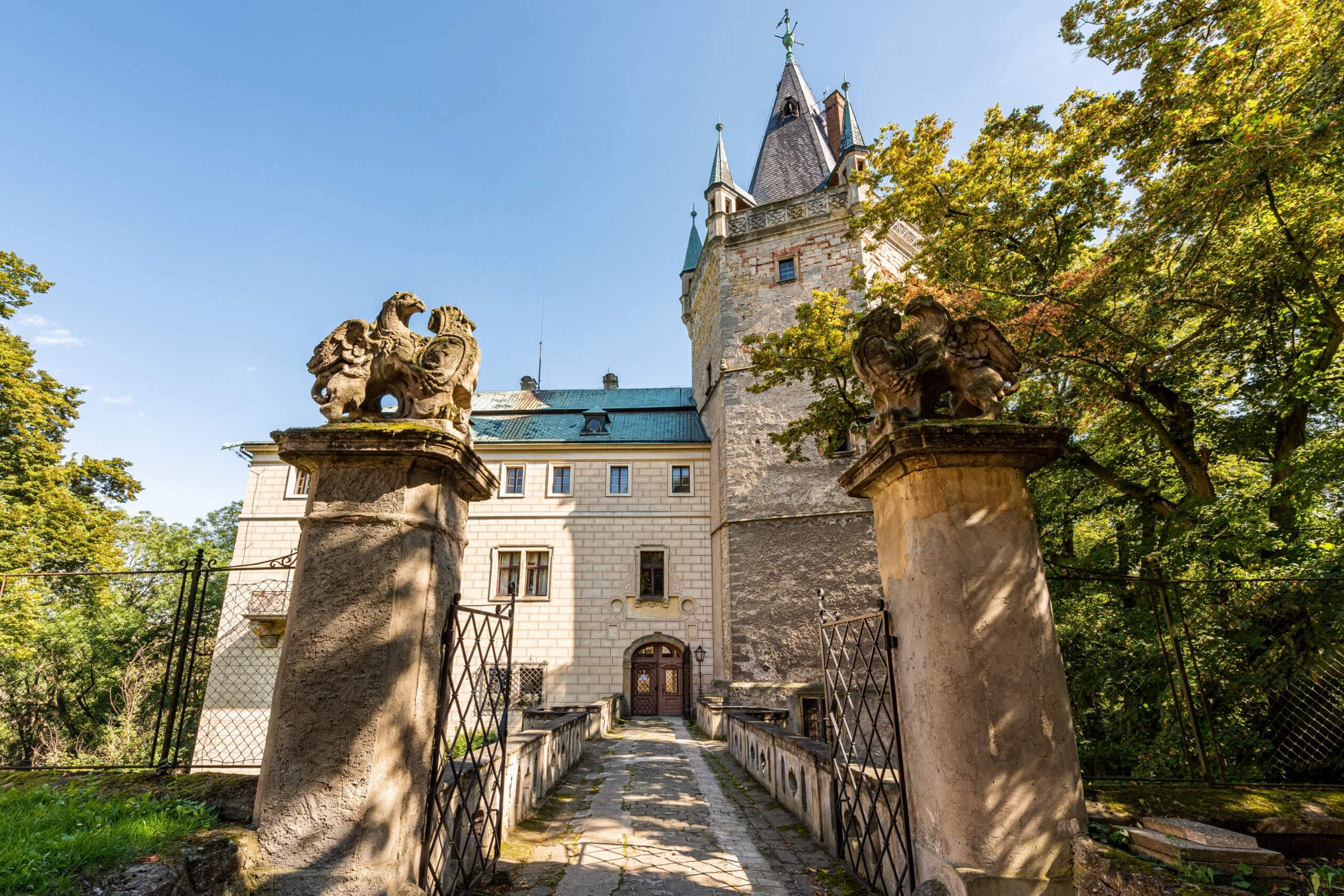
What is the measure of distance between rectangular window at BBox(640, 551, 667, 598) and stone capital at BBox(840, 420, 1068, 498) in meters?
16.4

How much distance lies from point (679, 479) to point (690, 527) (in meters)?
1.68

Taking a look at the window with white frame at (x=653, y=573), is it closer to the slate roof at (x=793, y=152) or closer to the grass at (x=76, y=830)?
the slate roof at (x=793, y=152)

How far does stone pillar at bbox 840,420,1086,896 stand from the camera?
113 inches

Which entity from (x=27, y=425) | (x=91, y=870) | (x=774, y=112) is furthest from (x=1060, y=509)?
(x=27, y=425)

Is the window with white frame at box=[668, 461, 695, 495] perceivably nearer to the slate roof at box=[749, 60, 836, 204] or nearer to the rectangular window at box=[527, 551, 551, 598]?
the rectangular window at box=[527, 551, 551, 598]

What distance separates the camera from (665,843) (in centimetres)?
505

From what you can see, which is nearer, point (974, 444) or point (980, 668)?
point (980, 668)

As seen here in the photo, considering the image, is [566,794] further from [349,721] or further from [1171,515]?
[1171,515]

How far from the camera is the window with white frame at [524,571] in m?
19.3

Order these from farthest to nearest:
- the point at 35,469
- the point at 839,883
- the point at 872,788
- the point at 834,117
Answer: the point at 834,117
the point at 35,469
the point at 839,883
the point at 872,788

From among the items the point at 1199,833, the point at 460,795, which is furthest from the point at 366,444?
the point at 1199,833

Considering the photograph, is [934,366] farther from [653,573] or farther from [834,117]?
[834,117]

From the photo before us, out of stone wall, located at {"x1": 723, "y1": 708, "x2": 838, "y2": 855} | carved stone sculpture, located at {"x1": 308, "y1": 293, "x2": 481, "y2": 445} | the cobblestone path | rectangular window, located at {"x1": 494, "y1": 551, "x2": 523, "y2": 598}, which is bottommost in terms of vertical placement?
the cobblestone path

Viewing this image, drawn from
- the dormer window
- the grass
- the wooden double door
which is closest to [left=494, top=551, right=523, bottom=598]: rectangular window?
the wooden double door
